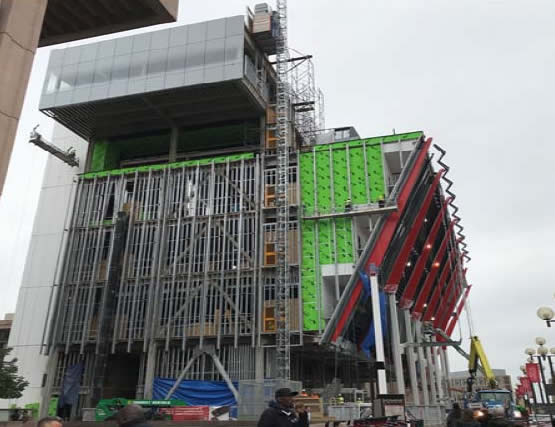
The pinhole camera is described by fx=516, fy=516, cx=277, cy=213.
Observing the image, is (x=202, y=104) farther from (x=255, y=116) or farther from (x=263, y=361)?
(x=263, y=361)

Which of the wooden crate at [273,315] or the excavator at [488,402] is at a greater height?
the wooden crate at [273,315]

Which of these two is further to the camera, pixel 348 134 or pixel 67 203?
pixel 348 134

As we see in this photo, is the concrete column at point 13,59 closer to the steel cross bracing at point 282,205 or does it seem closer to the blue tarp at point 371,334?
the steel cross bracing at point 282,205

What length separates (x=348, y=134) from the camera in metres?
55.6

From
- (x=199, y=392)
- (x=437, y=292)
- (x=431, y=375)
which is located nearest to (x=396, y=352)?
(x=199, y=392)

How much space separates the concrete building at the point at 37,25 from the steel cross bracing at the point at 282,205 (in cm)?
2566

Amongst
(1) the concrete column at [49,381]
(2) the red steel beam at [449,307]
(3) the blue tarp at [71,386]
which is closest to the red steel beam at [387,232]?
(3) the blue tarp at [71,386]

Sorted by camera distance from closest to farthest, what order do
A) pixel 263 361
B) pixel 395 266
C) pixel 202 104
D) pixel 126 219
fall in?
pixel 263 361, pixel 395 266, pixel 126 219, pixel 202 104

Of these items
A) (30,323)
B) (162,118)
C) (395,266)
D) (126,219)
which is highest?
(162,118)

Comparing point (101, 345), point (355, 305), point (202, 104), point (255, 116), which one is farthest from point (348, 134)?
point (101, 345)

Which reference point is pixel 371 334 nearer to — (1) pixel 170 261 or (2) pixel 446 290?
(1) pixel 170 261

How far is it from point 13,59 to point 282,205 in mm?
30116

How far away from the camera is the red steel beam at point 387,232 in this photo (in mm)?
35188

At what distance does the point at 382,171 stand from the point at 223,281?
1433 cm
